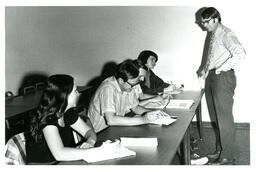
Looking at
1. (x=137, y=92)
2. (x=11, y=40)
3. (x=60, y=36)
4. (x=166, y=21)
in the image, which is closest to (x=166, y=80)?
(x=166, y=21)

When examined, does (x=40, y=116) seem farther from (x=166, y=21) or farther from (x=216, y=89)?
(x=166, y=21)

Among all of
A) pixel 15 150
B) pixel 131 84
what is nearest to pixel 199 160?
pixel 131 84

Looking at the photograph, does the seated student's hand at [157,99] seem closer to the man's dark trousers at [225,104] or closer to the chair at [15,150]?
the man's dark trousers at [225,104]

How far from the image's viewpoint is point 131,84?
2686mm

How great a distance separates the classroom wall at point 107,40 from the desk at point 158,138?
5.40 feet

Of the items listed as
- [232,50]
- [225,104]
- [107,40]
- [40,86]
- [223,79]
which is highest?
[107,40]

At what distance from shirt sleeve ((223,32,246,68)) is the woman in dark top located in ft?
2.62

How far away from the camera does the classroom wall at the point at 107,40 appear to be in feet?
14.3

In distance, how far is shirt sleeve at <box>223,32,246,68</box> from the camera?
3236 mm

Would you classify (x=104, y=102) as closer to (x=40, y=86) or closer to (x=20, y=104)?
(x=20, y=104)

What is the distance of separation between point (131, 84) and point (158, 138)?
72cm

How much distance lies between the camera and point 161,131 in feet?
7.25

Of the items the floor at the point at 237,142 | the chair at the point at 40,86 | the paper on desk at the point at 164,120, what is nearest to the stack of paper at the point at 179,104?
the paper on desk at the point at 164,120

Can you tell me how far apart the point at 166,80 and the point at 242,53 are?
1459mm
